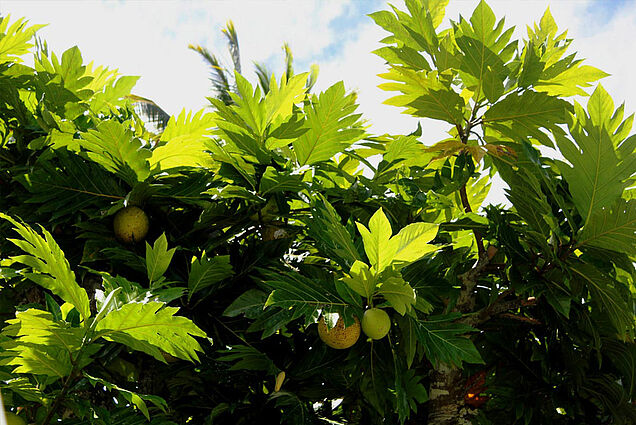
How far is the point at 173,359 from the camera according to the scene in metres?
1.07

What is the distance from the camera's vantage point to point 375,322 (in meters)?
0.92

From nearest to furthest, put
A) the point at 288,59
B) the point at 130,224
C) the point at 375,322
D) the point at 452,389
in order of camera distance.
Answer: the point at 375,322 < the point at 130,224 < the point at 452,389 < the point at 288,59

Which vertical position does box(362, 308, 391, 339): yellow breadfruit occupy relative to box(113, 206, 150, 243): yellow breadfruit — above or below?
below

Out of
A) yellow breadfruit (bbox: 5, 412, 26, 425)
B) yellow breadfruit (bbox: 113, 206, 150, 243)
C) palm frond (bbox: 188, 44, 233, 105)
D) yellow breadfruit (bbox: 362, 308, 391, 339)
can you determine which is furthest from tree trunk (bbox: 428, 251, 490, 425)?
palm frond (bbox: 188, 44, 233, 105)

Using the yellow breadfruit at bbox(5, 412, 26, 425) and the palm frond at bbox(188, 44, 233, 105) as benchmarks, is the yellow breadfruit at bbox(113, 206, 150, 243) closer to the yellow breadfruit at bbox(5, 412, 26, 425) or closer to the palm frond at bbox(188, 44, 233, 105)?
the yellow breadfruit at bbox(5, 412, 26, 425)

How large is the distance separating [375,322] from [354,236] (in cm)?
15

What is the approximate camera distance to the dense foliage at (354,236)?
0.98 metres

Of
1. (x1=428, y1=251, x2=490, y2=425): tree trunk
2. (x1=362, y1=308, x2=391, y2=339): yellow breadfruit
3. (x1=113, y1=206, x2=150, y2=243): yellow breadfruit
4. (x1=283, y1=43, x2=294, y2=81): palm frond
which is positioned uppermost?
(x1=283, y1=43, x2=294, y2=81): palm frond

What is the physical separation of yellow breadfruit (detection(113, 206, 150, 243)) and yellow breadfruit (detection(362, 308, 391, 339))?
454 mm

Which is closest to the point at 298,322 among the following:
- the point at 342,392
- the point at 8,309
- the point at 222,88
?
the point at 342,392

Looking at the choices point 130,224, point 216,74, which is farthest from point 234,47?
point 130,224

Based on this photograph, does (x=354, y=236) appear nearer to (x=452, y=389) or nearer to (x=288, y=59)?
(x=452, y=389)

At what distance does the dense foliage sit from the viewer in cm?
98

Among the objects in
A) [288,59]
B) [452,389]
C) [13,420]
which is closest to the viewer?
[13,420]
